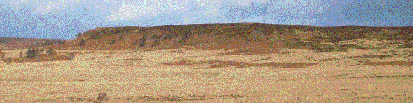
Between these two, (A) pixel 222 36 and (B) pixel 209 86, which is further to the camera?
(A) pixel 222 36

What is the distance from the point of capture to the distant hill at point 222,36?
95.2ft

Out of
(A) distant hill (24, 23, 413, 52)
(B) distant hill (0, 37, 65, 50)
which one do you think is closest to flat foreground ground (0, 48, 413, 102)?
(A) distant hill (24, 23, 413, 52)

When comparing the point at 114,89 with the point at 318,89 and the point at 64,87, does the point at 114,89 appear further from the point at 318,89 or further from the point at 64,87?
the point at 318,89

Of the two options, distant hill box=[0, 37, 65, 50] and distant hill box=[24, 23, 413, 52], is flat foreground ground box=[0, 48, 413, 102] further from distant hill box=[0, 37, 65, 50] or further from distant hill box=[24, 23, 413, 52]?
distant hill box=[0, 37, 65, 50]

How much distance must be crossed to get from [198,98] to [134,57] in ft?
45.7

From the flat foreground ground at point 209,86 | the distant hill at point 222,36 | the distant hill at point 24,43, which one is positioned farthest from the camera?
the distant hill at point 24,43

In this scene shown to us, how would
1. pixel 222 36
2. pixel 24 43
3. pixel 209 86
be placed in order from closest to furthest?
pixel 209 86
pixel 222 36
pixel 24 43

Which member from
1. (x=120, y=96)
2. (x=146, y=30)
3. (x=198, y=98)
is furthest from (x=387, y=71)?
(x=146, y=30)

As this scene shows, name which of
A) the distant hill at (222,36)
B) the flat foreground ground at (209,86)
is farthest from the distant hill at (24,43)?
the flat foreground ground at (209,86)

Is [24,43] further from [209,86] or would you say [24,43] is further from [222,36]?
[209,86]

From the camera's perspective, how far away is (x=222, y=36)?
31.3m

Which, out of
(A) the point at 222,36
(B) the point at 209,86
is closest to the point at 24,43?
(A) the point at 222,36

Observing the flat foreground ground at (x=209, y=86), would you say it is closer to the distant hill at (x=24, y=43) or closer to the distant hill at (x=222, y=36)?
the distant hill at (x=222, y=36)

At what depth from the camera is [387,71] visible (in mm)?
13812
